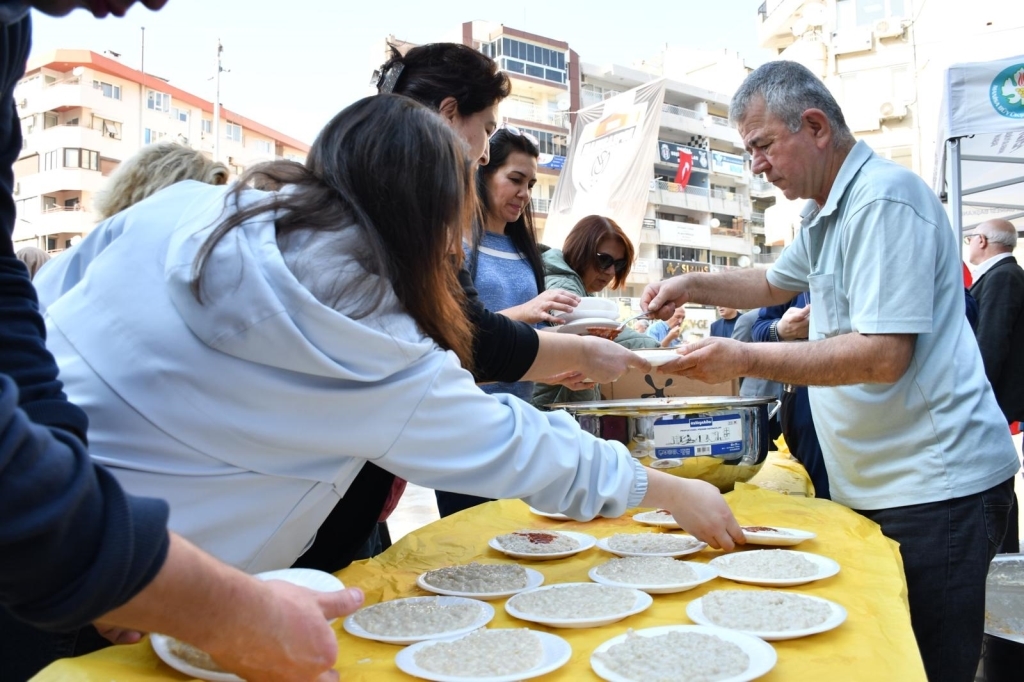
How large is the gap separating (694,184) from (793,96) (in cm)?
3134

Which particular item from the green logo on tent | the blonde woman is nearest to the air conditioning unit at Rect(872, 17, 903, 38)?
the green logo on tent

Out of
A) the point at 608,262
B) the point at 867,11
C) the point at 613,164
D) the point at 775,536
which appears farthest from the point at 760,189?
the point at 775,536

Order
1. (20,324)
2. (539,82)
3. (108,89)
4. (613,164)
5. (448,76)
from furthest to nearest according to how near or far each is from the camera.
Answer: (539,82), (108,89), (613,164), (448,76), (20,324)

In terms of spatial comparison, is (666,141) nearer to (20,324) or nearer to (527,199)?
(527,199)

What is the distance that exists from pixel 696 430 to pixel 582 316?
0.56m

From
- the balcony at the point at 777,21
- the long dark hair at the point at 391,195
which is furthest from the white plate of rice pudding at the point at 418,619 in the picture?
the balcony at the point at 777,21

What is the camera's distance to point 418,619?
89cm

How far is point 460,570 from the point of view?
1079 mm

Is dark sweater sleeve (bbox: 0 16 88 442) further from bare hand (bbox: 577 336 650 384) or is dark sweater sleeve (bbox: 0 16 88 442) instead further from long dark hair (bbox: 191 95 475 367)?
bare hand (bbox: 577 336 650 384)

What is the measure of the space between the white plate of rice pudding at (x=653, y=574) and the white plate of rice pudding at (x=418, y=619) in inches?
7.7

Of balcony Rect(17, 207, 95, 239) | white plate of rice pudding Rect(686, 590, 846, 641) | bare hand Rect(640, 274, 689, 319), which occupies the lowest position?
white plate of rice pudding Rect(686, 590, 846, 641)

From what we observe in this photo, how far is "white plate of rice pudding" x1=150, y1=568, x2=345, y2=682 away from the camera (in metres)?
0.70

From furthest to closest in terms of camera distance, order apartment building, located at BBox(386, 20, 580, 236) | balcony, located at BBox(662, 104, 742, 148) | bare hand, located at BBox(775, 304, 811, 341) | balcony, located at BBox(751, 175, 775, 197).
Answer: balcony, located at BBox(751, 175, 775, 197) → balcony, located at BBox(662, 104, 742, 148) → apartment building, located at BBox(386, 20, 580, 236) → bare hand, located at BBox(775, 304, 811, 341)

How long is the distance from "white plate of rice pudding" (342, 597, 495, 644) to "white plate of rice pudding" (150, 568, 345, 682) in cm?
9
